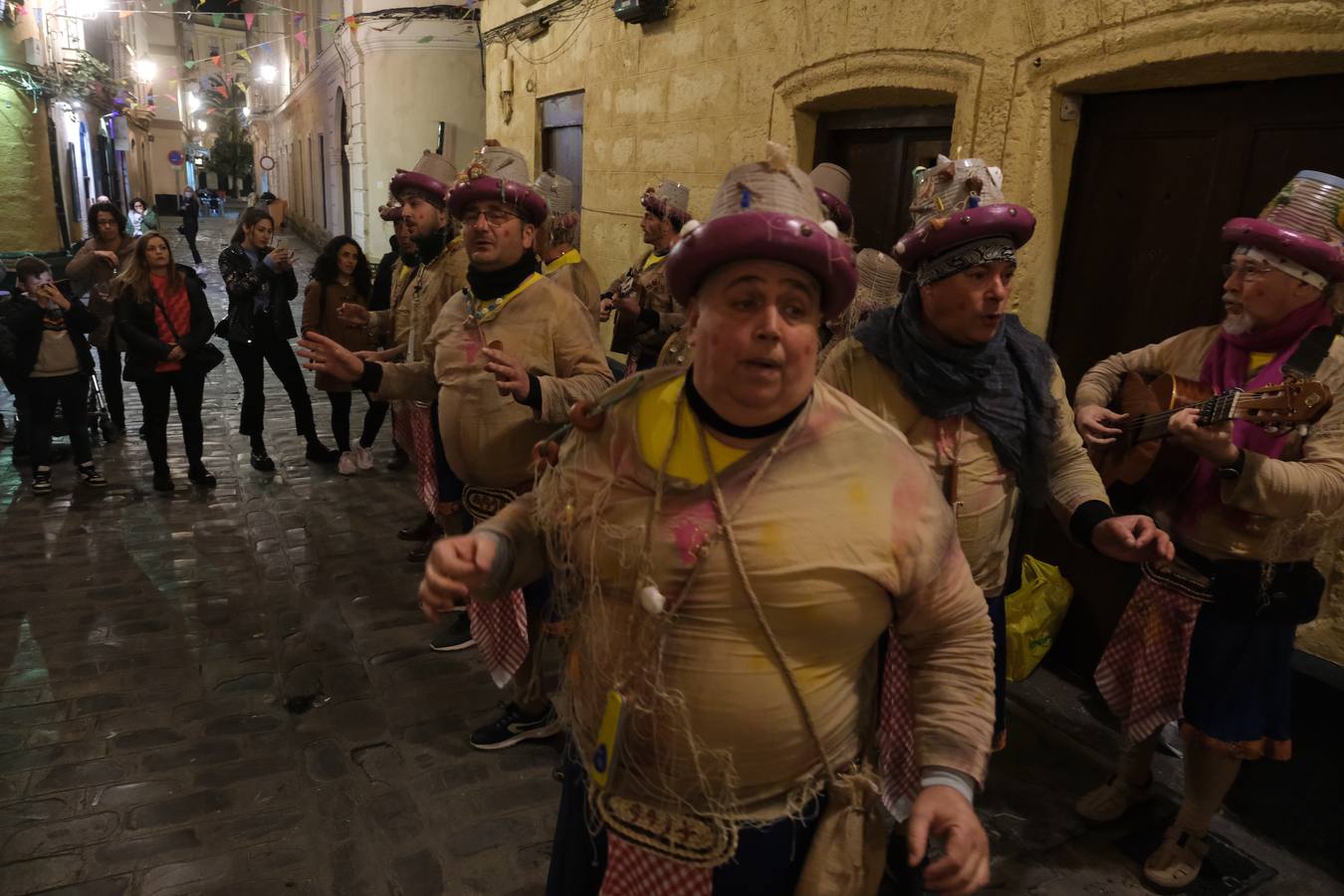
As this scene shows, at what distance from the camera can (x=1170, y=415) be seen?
2.79m

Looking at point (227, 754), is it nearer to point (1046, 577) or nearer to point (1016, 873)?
point (1016, 873)

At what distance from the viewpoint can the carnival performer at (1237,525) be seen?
2.56m

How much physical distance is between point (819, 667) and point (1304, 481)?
1.84 m

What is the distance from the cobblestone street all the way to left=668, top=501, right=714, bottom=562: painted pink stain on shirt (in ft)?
6.50

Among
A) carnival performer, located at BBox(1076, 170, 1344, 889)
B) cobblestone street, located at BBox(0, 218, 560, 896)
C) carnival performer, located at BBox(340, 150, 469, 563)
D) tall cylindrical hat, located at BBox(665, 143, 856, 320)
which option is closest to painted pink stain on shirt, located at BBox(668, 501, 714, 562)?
tall cylindrical hat, located at BBox(665, 143, 856, 320)

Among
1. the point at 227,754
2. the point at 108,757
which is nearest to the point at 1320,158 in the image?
the point at 227,754

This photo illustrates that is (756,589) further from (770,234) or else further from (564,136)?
(564,136)

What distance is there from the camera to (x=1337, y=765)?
10.7ft

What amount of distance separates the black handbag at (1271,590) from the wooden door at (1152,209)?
836mm

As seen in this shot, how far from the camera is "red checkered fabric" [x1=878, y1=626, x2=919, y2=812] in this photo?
2078 millimetres

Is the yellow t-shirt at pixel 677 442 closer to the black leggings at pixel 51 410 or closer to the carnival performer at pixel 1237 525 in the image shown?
the carnival performer at pixel 1237 525

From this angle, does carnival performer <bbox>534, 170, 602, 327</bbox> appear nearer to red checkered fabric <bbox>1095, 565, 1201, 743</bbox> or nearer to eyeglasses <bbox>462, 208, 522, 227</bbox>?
eyeglasses <bbox>462, 208, 522, 227</bbox>

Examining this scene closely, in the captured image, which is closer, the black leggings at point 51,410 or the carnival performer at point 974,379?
the carnival performer at point 974,379

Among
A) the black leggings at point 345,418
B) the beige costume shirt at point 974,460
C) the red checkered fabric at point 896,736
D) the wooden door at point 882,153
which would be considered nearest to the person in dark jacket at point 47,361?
the black leggings at point 345,418
